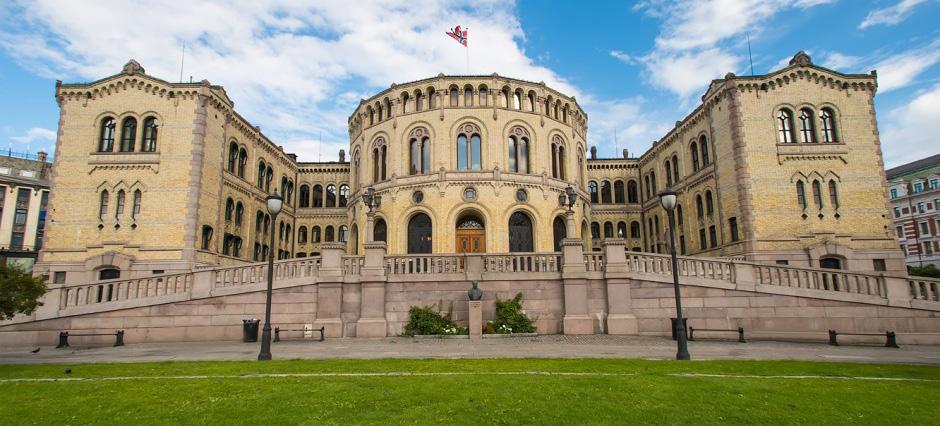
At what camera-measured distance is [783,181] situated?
3114 centimetres

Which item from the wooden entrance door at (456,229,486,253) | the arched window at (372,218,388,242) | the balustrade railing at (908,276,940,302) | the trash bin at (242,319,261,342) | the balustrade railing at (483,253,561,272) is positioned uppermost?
the arched window at (372,218,388,242)

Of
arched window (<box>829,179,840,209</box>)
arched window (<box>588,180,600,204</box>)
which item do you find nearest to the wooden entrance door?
arched window (<box>588,180,600,204</box>)

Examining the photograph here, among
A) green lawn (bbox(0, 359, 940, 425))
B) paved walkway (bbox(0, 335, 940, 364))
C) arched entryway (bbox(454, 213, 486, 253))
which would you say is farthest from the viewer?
arched entryway (bbox(454, 213, 486, 253))

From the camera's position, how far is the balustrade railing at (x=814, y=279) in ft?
61.8

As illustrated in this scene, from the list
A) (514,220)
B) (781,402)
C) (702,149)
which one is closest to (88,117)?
(514,220)

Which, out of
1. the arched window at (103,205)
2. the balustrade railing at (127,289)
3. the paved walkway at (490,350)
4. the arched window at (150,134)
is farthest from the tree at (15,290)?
the arched window at (150,134)

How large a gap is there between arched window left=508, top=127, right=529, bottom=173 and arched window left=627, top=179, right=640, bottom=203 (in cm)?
1900

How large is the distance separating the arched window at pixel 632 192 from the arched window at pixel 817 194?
1804 centimetres

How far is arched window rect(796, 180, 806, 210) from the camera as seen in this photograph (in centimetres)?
3088

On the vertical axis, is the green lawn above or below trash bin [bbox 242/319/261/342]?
below

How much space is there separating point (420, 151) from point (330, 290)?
51.3 ft

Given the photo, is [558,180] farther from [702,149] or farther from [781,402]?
[781,402]

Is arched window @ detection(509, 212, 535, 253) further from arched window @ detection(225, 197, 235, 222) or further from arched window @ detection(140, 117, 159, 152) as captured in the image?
arched window @ detection(140, 117, 159, 152)

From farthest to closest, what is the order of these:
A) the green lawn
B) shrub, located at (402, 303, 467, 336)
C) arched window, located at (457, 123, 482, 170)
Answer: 1. arched window, located at (457, 123, 482, 170)
2. shrub, located at (402, 303, 467, 336)
3. the green lawn
